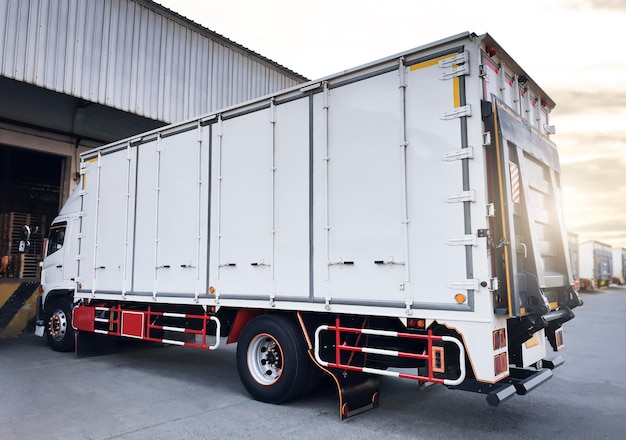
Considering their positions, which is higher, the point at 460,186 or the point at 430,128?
the point at 430,128

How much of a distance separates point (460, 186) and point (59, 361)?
7.81 meters

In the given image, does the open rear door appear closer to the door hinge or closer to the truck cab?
the door hinge

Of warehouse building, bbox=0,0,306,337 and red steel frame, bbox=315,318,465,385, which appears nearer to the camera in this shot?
red steel frame, bbox=315,318,465,385

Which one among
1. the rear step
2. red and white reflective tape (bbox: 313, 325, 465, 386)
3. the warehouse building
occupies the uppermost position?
the warehouse building

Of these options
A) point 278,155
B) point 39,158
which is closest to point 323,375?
point 278,155

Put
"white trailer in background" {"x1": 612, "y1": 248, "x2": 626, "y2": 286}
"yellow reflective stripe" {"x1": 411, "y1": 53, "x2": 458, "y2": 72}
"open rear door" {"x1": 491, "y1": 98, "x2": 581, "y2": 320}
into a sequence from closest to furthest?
"open rear door" {"x1": 491, "y1": 98, "x2": 581, "y2": 320}, "yellow reflective stripe" {"x1": 411, "y1": 53, "x2": 458, "y2": 72}, "white trailer in background" {"x1": 612, "y1": 248, "x2": 626, "y2": 286}

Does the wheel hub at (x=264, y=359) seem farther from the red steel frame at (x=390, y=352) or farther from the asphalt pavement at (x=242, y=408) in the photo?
the red steel frame at (x=390, y=352)

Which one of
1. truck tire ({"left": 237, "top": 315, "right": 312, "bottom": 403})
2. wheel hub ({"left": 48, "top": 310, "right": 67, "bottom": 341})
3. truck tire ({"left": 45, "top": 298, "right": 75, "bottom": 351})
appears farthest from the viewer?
wheel hub ({"left": 48, "top": 310, "right": 67, "bottom": 341})

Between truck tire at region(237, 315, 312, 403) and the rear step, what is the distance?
220cm

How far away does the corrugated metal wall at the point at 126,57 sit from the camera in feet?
31.8

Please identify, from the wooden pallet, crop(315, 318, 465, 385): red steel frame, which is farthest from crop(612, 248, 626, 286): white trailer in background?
crop(315, 318, 465, 385): red steel frame

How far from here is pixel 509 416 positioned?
5.69 meters

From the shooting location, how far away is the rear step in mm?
4457

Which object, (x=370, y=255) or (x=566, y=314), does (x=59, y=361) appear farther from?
(x=566, y=314)
